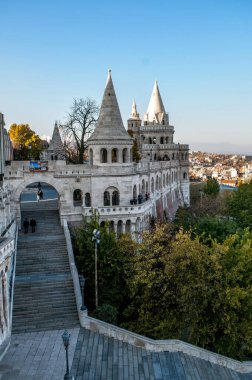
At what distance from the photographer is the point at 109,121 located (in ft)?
101

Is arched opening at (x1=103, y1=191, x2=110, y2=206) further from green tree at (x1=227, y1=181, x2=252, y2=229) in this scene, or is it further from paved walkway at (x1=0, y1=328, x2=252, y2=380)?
green tree at (x1=227, y1=181, x2=252, y2=229)

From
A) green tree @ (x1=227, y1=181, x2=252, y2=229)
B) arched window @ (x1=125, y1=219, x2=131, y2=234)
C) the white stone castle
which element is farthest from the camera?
green tree @ (x1=227, y1=181, x2=252, y2=229)

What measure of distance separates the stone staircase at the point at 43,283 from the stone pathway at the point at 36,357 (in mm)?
793

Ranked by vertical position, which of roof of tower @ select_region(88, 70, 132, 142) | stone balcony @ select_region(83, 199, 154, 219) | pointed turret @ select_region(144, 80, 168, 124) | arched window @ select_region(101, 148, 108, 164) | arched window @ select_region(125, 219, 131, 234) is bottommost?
arched window @ select_region(125, 219, 131, 234)

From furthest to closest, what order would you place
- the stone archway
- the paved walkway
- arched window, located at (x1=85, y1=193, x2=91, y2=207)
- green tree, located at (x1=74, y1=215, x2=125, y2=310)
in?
arched window, located at (x1=85, y1=193, x2=91, y2=207) < the stone archway < green tree, located at (x1=74, y1=215, x2=125, y2=310) < the paved walkway

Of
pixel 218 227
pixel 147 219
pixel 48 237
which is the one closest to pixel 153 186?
pixel 147 219

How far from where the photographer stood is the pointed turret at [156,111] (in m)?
56.7

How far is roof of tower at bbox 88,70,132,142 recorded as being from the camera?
30.6m

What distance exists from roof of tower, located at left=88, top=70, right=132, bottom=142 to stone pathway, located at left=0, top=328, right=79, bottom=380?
636 inches

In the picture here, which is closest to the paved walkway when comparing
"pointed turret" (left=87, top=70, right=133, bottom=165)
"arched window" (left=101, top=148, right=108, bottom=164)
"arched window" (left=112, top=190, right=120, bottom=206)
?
"arched window" (left=112, top=190, right=120, bottom=206)

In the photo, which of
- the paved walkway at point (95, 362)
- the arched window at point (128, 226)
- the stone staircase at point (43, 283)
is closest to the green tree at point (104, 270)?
the stone staircase at point (43, 283)

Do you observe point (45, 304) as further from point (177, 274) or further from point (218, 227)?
point (218, 227)

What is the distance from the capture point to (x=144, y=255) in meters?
21.9

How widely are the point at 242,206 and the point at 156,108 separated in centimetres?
2212
